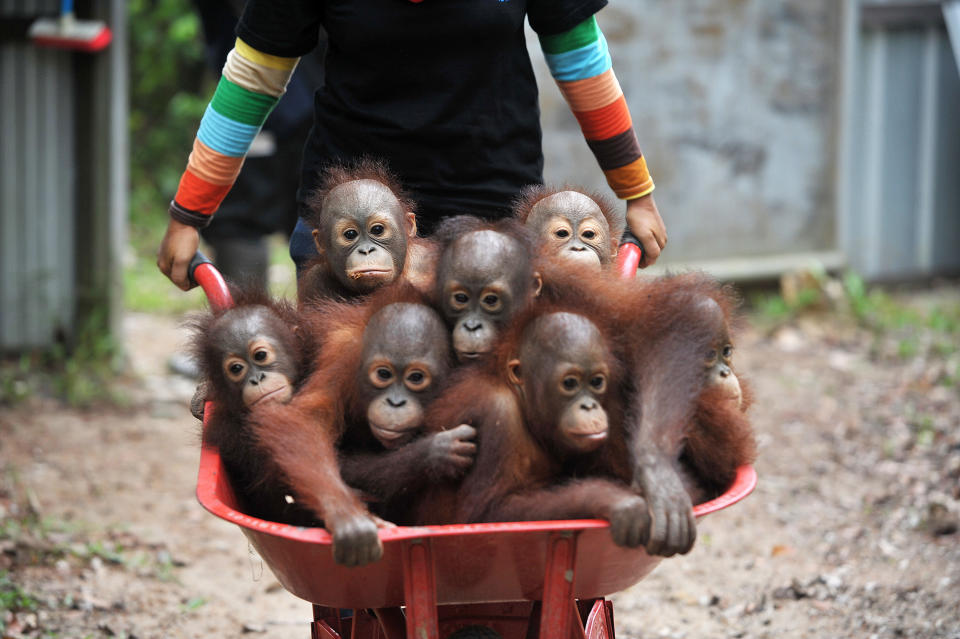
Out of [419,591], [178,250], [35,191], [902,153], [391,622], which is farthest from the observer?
[902,153]

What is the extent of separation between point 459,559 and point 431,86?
131 centimetres

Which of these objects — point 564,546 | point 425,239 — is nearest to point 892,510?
point 425,239

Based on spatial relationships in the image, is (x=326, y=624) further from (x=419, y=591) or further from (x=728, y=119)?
(x=728, y=119)

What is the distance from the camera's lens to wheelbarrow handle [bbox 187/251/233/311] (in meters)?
2.67

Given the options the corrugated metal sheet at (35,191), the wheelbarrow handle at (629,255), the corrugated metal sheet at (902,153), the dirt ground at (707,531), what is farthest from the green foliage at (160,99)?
the wheelbarrow handle at (629,255)

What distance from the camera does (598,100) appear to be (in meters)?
2.91

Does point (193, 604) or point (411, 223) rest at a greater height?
point (411, 223)

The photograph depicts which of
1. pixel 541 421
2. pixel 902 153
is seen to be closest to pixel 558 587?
pixel 541 421

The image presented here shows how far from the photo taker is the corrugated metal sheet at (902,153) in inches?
276

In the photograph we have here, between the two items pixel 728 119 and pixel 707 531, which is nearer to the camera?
pixel 707 531

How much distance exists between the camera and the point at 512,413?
2131 millimetres

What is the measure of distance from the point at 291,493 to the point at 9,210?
13.0ft

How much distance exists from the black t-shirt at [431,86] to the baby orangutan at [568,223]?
13 centimetres

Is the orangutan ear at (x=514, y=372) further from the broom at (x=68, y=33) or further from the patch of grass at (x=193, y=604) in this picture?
the broom at (x=68, y=33)
